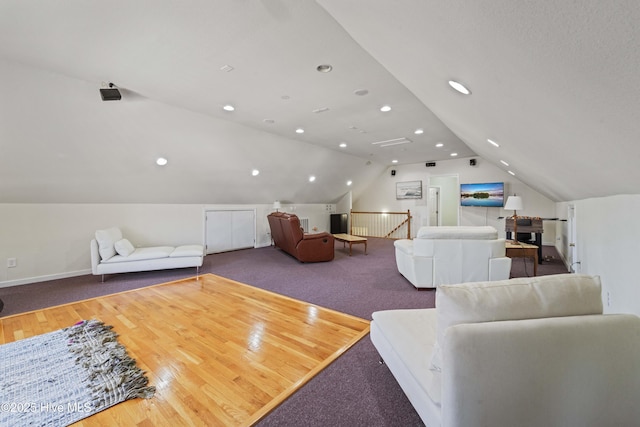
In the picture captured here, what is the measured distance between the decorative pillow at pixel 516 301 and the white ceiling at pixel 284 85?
0.67 m

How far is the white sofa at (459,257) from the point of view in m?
3.54

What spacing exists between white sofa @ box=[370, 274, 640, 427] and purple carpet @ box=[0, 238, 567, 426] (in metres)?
0.61

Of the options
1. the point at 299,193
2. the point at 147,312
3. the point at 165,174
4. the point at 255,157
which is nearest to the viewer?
the point at 147,312

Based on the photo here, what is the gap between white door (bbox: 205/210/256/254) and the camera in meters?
6.34

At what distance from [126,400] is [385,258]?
16.4 ft

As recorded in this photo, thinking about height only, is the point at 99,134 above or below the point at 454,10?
above

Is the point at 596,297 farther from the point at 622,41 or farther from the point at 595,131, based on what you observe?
the point at 622,41

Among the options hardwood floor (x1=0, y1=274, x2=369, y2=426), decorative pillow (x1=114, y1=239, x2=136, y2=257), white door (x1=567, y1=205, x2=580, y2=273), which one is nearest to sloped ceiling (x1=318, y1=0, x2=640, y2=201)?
hardwood floor (x1=0, y1=274, x2=369, y2=426)

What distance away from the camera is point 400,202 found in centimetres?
947

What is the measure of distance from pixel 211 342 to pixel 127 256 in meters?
2.99

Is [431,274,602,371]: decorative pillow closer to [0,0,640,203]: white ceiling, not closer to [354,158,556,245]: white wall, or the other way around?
[0,0,640,203]: white ceiling

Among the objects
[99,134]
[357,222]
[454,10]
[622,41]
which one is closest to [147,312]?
[99,134]

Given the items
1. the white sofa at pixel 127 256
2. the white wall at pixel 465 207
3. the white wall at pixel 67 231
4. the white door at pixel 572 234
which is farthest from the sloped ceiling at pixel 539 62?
the white wall at pixel 465 207

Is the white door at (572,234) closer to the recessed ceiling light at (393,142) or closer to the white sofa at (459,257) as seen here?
the white sofa at (459,257)
